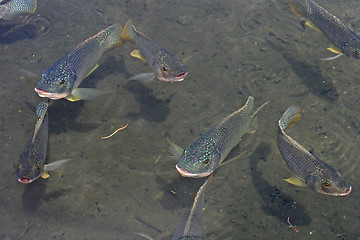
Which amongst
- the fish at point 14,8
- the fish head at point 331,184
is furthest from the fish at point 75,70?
the fish head at point 331,184

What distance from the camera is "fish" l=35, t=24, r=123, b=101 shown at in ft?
14.6

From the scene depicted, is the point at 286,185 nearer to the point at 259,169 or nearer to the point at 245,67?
the point at 259,169

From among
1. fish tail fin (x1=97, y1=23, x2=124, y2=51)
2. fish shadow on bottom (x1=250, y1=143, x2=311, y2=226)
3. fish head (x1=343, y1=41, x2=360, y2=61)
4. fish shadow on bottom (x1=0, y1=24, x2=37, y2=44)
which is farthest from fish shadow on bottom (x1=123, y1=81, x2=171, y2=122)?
fish head (x1=343, y1=41, x2=360, y2=61)

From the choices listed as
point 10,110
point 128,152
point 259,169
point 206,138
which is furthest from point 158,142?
point 10,110

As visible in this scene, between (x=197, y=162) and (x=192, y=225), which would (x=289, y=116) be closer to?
(x=197, y=162)

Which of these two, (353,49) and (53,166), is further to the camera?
(353,49)

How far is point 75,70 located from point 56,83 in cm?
43

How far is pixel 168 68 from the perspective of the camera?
470cm

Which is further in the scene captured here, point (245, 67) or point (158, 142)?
point (245, 67)

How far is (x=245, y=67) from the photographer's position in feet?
20.5

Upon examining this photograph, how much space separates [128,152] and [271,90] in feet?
9.78

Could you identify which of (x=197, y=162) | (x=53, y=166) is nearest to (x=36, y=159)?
(x=53, y=166)

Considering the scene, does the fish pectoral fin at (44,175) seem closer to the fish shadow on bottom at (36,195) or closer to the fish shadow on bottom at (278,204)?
the fish shadow on bottom at (36,195)

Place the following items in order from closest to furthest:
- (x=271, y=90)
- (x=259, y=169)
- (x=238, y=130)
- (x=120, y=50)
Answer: (x=238, y=130) < (x=259, y=169) < (x=271, y=90) < (x=120, y=50)
